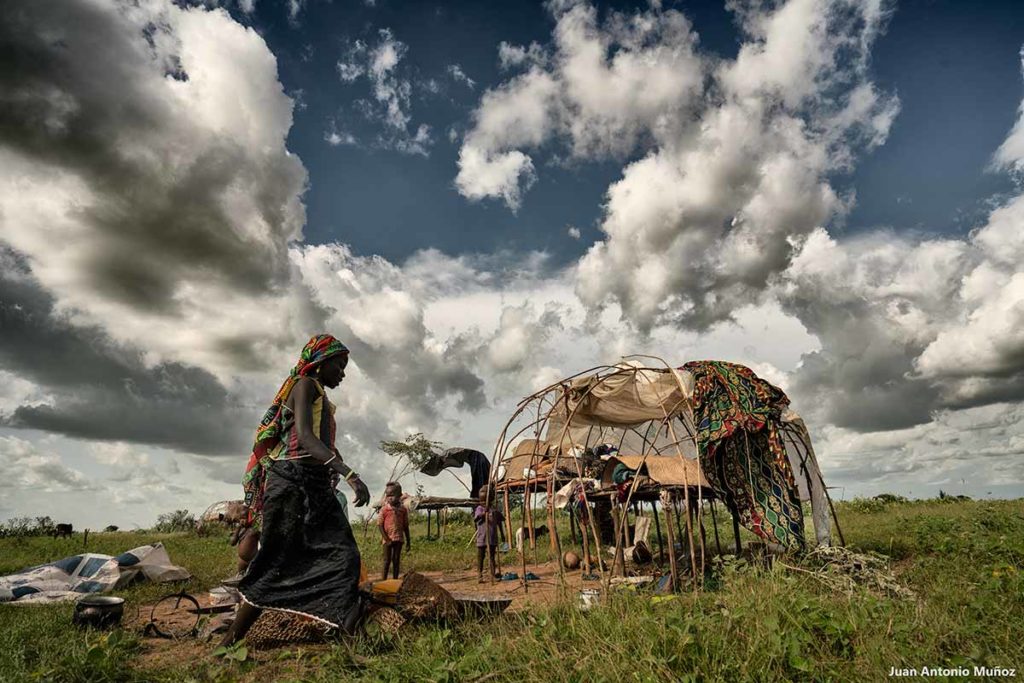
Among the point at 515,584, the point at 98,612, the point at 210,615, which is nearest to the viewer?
the point at 98,612

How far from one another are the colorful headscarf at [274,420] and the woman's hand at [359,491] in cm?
83

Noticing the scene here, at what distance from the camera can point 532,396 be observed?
1004cm

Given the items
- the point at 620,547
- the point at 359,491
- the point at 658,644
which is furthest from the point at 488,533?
the point at 658,644

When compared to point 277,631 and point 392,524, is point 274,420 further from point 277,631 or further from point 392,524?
point 392,524

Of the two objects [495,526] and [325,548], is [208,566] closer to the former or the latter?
[495,526]

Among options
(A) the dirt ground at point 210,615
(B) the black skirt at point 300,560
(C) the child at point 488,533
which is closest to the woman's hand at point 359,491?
(B) the black skirt at point 300,560

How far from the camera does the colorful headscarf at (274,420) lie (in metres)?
4.48

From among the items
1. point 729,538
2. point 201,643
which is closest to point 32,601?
point 201,643

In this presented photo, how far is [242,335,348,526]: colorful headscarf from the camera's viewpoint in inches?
176

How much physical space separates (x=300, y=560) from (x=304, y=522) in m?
0.27

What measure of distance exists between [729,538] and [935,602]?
10.7 meters

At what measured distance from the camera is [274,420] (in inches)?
177

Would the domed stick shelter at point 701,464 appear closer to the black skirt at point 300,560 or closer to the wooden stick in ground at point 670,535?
the wooden stick in ground at point 670,535

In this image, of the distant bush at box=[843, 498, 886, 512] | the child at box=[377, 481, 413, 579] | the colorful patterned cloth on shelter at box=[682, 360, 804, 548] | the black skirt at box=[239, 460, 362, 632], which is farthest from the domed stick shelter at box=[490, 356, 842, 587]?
the distant bush at box=[843, 498, 886, 512]
